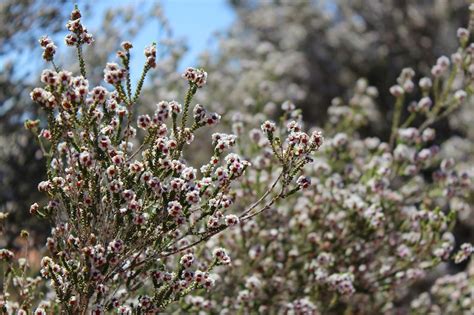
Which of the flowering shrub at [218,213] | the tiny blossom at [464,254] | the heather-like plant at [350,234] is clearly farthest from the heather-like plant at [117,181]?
the tiny blossom at [464,254]

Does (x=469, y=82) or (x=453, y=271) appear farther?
(x=453, y=271)

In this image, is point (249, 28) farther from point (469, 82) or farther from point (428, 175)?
point (469, 82)

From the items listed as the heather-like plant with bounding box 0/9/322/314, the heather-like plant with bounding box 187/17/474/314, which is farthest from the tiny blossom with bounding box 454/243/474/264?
the heather-like plant with bounding box 0/9/322/314

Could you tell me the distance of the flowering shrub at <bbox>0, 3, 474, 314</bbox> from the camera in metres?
2.59

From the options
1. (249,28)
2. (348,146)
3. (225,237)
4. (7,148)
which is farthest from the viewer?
(249,28)

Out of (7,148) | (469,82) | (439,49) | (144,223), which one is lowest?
(144,223)

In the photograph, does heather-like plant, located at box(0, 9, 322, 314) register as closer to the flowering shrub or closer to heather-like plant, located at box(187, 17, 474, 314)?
the flowering shrub

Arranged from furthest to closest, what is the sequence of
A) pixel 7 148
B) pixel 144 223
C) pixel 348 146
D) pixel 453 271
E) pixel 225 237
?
pixel 453 271
pixel 7 148
pixel 348 146
pixel 225 237
pixel 144 223

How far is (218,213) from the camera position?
2.76 metres

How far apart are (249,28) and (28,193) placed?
434 inches

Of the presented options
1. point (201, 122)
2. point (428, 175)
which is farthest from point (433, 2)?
point (201, 122)

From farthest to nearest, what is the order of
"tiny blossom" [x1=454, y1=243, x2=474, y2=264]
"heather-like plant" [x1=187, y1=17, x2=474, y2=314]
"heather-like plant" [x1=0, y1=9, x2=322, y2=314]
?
"heather-like plant" [x1=187, y1=17, x2=474, y2=314] → "tiny blossom" [x1=454, y1=243, x2=474, y2=264] → "heather-like plant" [x1=0, y1=9, x2=322, y2=314]

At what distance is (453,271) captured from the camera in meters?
10.0

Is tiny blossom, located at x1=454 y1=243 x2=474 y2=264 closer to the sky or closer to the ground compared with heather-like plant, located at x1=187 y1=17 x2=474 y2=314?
closer to the ground
